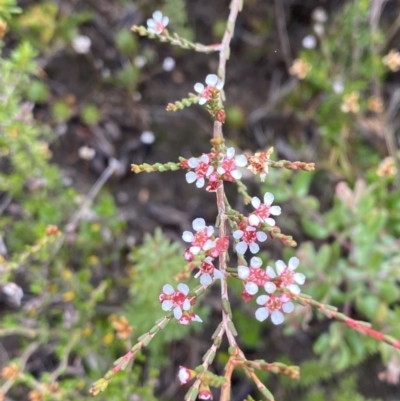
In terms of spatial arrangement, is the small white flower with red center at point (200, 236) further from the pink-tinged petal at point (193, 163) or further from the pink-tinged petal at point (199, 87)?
the pink-tinged petal at point (199, 87)

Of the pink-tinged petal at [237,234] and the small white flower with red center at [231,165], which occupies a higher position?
the small white flower with red center at [231,165]

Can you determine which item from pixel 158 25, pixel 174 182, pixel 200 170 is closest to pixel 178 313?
pixel 200 170

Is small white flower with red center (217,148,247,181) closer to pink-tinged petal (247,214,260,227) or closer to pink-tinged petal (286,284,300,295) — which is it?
pink-tinged petal (247,214,260,227)

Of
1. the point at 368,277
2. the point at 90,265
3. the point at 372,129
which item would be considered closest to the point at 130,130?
the point at 90,265

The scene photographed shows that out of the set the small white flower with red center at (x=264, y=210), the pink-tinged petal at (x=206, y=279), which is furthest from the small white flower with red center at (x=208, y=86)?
the pink-tinged petal at (x=206, y=279)

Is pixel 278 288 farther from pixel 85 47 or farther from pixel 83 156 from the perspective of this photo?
pixel 85 47
